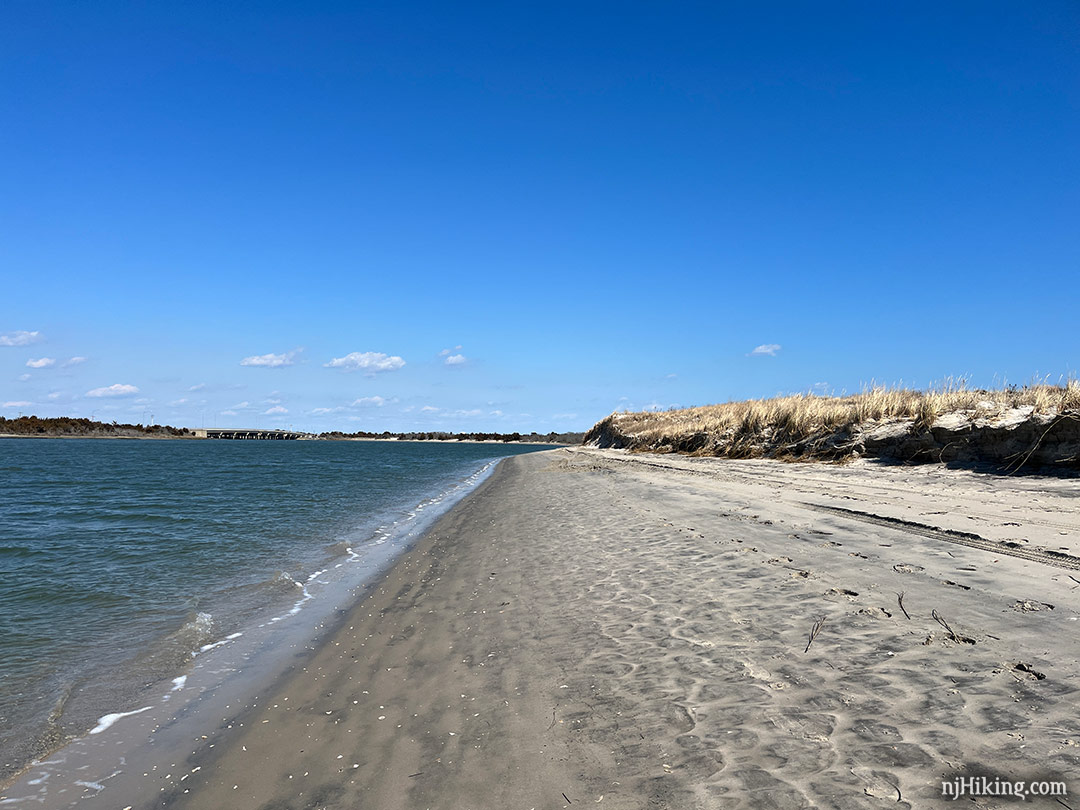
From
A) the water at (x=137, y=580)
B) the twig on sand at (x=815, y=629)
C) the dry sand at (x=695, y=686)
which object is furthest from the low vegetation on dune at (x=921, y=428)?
the water at (x=137, y=580)

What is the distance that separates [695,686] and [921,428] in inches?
664

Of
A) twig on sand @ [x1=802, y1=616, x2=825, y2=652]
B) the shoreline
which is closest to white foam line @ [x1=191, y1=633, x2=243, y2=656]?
the shoreline

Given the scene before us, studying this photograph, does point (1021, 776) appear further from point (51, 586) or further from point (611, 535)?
point (51, 586)

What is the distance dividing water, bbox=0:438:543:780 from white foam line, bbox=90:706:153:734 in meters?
0.06

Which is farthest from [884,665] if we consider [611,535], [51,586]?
[51,586]

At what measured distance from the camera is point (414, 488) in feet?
102

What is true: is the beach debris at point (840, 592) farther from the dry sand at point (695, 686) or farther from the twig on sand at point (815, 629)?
the twig on sand at point (815, 629)

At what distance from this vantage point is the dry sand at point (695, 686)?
3.35 metres

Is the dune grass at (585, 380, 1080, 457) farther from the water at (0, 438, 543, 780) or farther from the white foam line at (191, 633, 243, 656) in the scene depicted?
the white foam line at (191, 633, 243, 656)

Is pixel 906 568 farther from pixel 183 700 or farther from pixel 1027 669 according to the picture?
pixel 183 700

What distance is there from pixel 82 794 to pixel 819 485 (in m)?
15.7

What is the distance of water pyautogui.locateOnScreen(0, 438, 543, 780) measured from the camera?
604cm

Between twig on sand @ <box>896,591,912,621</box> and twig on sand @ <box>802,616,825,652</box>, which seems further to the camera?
twig on sand @ <box>896,591,912,621</box>

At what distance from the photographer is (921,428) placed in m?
17.4
